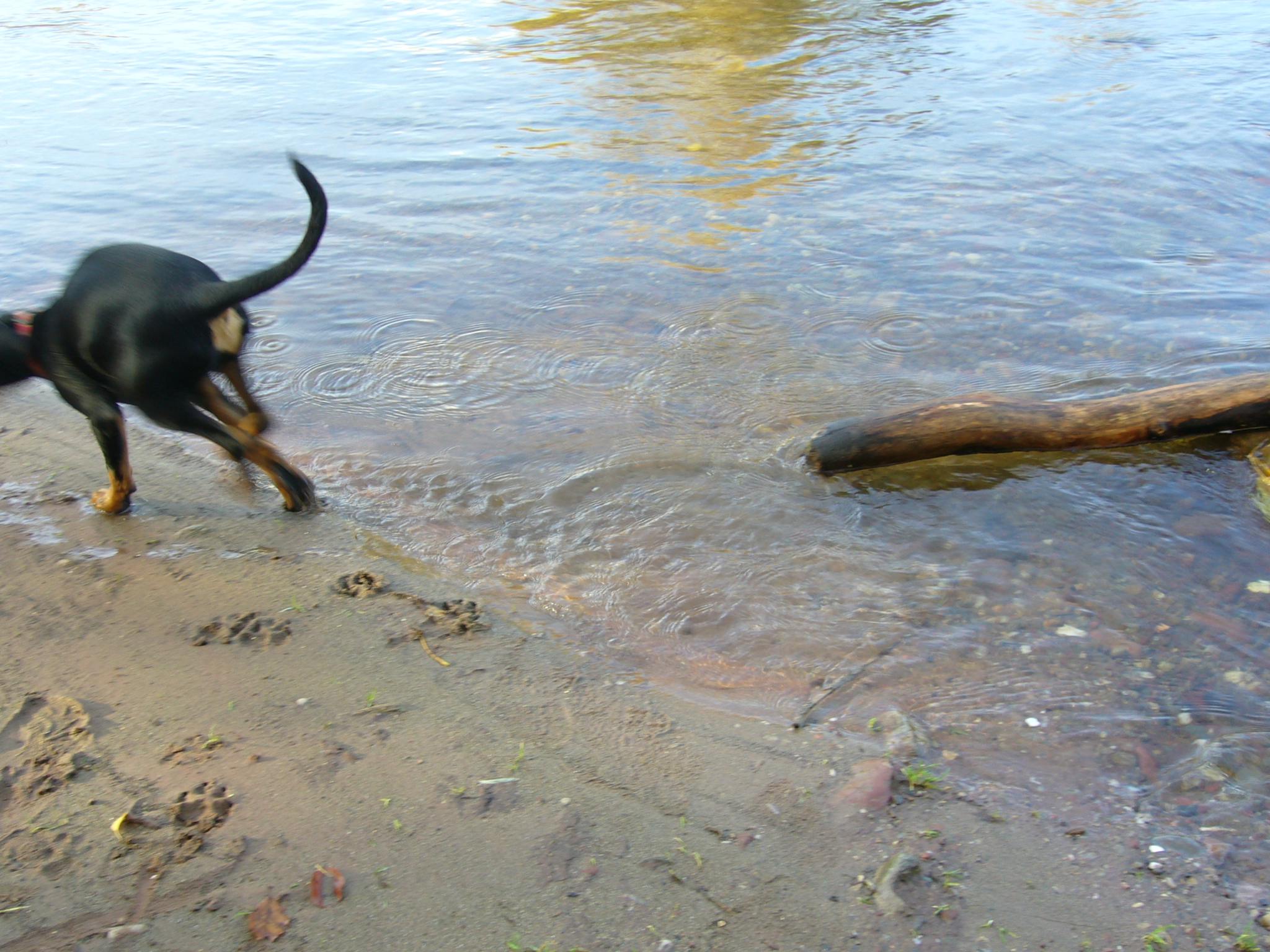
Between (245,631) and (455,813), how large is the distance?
1209 mm

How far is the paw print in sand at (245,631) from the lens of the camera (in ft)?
10.5

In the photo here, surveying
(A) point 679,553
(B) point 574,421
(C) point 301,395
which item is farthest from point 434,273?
(A) point 679,553

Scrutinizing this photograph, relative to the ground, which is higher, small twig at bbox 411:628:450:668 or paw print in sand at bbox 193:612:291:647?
paw print in sand at bbox 193:612:291:647

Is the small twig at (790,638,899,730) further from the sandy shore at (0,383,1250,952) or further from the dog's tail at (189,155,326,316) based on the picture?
the dog's tail at (189,155,326,316)

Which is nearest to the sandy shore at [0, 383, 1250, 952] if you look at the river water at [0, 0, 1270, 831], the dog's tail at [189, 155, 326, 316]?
the river water at [0, 0, 1270, 831]

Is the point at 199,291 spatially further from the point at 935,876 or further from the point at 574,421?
the point at 935,876

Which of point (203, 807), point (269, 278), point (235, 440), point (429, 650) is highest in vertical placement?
point (269, 278)

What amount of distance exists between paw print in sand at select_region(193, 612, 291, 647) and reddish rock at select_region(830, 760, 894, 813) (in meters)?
1.90

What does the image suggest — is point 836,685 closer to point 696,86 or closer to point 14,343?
point 14,343

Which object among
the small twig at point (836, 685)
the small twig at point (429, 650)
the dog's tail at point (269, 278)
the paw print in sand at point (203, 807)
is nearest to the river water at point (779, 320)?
the small twig at point (836, 685)

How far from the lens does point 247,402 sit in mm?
4250

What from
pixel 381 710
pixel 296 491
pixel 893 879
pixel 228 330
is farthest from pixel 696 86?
pixel 893 879

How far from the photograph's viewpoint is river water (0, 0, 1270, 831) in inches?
129

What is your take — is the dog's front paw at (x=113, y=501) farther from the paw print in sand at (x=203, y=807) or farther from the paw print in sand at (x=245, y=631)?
the paw print in sand at (x=203, y=807)
